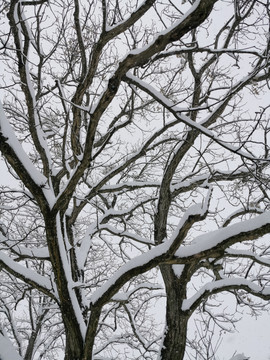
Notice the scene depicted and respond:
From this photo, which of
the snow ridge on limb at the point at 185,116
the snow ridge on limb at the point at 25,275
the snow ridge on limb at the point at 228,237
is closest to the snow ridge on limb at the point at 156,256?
the snow ridge on limb at the point at 228,237

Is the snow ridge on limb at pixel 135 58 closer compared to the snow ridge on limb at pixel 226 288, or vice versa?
the snow ridge on limb at pixel 135 58

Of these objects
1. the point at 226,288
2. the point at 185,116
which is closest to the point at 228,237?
the point at 185,116

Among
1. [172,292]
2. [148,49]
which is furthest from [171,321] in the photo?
[148,49]

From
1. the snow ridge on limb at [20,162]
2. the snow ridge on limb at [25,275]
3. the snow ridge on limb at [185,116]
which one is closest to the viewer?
the snow ridge on limb at [185,116]

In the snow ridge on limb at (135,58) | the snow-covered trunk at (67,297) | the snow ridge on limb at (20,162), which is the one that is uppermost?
the snow ridge on limb at (135,58)

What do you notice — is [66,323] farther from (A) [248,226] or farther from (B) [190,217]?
(A) [248,226]

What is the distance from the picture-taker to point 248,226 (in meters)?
2.42

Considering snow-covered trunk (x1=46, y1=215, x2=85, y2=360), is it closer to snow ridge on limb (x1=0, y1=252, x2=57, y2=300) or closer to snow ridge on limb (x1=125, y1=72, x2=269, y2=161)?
snow ridge on limb (x1=0, y1=252, x2=57, y2=300)

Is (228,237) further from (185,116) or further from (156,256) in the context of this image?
(185,116)

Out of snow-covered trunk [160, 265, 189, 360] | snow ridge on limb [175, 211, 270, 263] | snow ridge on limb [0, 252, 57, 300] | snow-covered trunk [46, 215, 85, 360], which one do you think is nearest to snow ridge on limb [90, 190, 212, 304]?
snow ridge on limb [175, 211, 270, 263]

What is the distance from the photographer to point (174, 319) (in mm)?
3918

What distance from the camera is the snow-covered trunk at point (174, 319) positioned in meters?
3.77

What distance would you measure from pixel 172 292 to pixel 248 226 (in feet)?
6.76

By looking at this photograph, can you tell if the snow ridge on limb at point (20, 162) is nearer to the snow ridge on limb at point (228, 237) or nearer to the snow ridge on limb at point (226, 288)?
the snow ridge on limb at point (228, 237)
